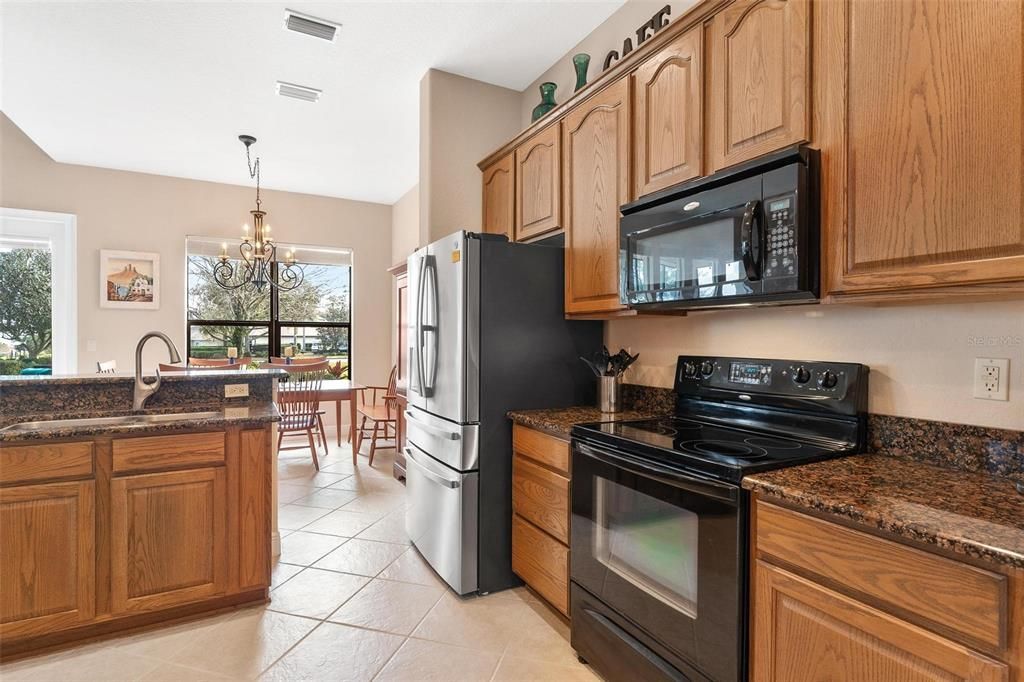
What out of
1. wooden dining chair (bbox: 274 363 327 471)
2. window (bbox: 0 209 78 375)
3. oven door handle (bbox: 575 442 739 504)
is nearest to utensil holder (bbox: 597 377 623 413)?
oven door handle (bbox: 575 442 739 504)

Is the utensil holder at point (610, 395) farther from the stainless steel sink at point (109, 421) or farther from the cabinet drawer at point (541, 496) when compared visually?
the stainless steel sink at point (109, 421)

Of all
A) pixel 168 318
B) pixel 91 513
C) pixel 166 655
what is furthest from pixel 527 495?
pixel 168 318

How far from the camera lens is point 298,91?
3.49 m

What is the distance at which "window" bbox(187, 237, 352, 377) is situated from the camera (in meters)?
5.62

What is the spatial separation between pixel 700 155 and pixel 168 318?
5.59 metres

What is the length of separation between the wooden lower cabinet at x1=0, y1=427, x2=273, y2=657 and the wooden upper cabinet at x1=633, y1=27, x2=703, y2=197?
200 cm

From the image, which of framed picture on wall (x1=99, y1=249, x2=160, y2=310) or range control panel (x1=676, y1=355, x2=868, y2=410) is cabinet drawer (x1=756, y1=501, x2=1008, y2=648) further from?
framed picture on wall (x1=99, y1=249, x2=160, y2=310)

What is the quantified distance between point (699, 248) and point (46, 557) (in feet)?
8.77

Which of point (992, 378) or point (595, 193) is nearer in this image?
point (992, 378)

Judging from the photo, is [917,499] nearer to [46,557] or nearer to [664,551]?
[664,551]

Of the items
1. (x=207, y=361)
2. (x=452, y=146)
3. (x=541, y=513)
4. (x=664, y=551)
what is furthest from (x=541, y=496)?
(x=207, y=361)

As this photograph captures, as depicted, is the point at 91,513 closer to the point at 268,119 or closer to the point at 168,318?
the point at 268,119

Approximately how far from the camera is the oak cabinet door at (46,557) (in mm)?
1929

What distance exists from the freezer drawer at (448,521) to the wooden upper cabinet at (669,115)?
1.53m
